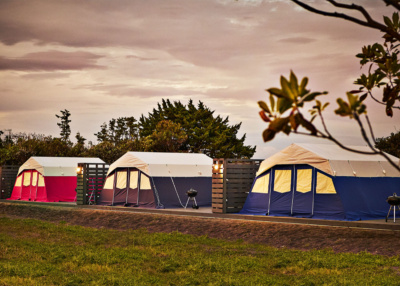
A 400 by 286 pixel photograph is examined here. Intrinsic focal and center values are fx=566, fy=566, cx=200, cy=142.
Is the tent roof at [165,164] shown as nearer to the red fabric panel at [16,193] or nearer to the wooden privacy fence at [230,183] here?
the wooden privacy fence at [230,183]

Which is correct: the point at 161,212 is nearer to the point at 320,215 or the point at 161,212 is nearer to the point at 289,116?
the point at 320,215

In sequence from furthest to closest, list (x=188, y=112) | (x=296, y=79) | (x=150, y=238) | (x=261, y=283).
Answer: (x=188, y=112), (x=150, y=238), (x=261, y=283), (x=296, y=79)

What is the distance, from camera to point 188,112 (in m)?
60.7

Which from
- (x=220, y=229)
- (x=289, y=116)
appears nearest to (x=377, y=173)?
(x=220, y=229)

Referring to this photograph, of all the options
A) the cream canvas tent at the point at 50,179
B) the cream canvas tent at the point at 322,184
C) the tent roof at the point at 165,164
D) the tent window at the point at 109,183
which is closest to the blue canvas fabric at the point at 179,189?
the tent roof at the point at 165,164

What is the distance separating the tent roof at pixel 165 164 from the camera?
23047 mm

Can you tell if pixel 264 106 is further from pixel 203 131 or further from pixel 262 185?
pixel 203 131

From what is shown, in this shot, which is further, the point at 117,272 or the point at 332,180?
the point at 332,180

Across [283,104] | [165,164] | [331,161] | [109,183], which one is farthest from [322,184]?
[283,104]

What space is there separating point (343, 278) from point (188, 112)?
52.2 metres

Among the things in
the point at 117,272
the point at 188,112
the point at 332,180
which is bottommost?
the point at 117,272

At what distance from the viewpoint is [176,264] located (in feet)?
33.8

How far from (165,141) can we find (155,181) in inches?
1109

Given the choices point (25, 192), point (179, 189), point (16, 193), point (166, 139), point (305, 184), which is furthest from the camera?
point (166, 139)
